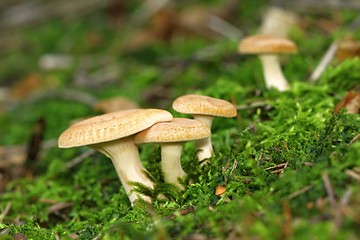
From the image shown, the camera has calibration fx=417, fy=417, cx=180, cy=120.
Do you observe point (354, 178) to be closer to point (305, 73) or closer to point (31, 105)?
point (305, 73)

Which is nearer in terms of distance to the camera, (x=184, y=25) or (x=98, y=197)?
(x=98, y=197)

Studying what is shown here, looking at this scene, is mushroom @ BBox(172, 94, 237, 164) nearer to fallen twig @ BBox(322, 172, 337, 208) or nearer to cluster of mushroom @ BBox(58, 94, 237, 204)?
cluster of mushroom @ BBox(58, 94, 237, 204)

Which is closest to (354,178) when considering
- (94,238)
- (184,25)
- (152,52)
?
(94,238)

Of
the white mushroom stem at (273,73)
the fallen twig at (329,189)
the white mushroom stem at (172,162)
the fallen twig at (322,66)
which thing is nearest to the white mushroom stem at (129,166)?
the white mushroom stem at (172,162)

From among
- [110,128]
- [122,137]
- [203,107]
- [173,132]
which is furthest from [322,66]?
[110,128]

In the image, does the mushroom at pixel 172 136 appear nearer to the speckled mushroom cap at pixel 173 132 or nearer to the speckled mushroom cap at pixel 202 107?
the speckled mushroom cap at pixel 173 132

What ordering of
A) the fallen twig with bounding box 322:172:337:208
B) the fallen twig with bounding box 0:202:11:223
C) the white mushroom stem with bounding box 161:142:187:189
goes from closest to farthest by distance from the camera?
the fallen twig with bounding box 322:172:337:208 < the white mushroom stem with bounding box 161:142:187:189 < the fallen twig with bounding box 0:202:11:223

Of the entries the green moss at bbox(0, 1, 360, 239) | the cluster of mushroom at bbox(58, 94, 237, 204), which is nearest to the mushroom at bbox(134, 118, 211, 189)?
the cluster of mushroom at bbox(58, 94, 237, 204)
